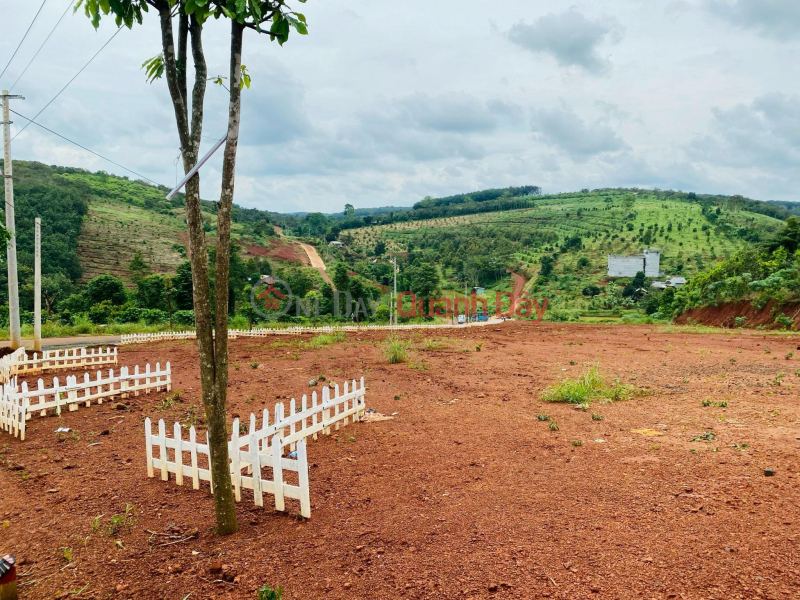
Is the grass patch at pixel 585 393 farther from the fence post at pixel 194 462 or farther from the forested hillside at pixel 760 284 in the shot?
the forested hillside at pixel 760 284

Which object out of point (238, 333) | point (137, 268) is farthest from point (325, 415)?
point (137, 268)

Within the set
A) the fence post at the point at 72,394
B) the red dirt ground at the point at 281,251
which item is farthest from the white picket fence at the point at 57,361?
the red dirt ground at the point at 281,251

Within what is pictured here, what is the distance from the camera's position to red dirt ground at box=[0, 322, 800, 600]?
3357mm

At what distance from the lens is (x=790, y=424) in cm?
670

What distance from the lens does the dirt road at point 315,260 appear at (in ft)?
224

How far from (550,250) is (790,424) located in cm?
8108

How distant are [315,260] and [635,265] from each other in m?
49.2

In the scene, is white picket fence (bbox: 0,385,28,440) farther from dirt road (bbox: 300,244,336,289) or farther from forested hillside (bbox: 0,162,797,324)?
dirt road (bbox: 300,244,336,289)

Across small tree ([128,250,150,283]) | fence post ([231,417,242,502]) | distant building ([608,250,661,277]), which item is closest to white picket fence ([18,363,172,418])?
fence post ([231,417,242,502])

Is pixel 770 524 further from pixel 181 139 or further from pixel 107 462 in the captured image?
pixel 107 462

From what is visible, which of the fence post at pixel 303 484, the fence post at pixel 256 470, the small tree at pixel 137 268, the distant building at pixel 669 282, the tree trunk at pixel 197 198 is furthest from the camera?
the distant building at pixel 669 282

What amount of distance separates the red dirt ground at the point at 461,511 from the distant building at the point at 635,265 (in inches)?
2447

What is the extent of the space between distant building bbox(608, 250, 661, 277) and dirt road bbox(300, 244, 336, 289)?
3997cm


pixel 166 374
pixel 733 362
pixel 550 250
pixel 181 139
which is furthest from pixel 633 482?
pixel 550 250
